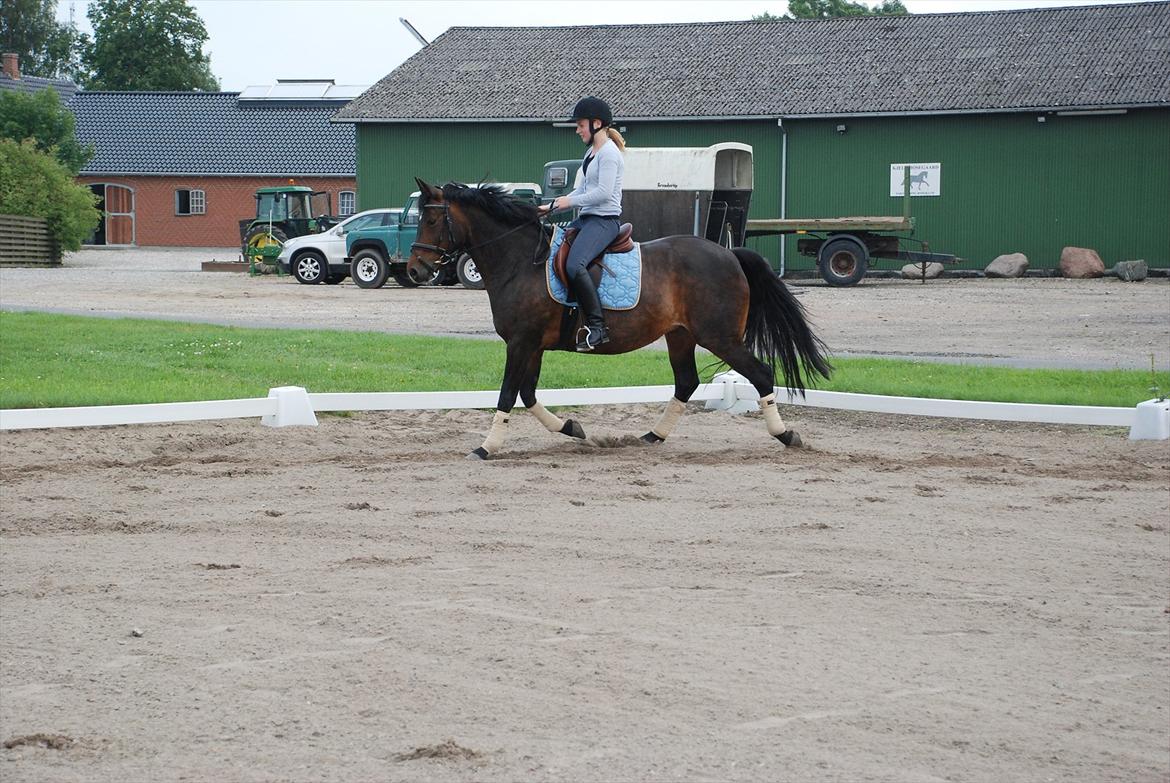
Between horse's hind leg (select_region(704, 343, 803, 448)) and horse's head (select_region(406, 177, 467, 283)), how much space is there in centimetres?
211

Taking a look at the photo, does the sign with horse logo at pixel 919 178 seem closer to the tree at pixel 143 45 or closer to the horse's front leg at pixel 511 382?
the horse's front leg at pixel 511 382

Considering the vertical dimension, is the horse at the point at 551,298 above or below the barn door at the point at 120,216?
below

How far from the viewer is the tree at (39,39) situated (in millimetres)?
92375

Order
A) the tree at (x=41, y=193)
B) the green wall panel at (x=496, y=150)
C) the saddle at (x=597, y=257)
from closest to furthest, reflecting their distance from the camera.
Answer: the saddle at (x=597, y=257) < the green wall panel at (x=496, y=150) < the tree at (x=41, y=193)

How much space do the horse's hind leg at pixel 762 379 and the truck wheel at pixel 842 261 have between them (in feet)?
75.1

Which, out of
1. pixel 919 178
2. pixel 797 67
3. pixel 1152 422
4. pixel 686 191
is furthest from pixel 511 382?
pixel 797 67

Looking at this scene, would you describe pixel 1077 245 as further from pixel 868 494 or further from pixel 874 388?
pixel 868 494

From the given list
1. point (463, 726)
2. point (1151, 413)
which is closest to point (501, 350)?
point (1151, 413)

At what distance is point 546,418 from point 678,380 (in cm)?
113

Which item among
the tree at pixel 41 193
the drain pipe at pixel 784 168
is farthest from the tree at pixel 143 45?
the drain pipe at pixel 784 168

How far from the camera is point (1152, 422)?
37.3 feet

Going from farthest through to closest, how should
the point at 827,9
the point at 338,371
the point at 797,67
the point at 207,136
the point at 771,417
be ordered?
the point at 827,9 → the point at 207,136 → the point at 797,67 → the point at 338,371 → the point at 771,417

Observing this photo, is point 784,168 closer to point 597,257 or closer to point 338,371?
point 338,371

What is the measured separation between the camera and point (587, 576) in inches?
271
